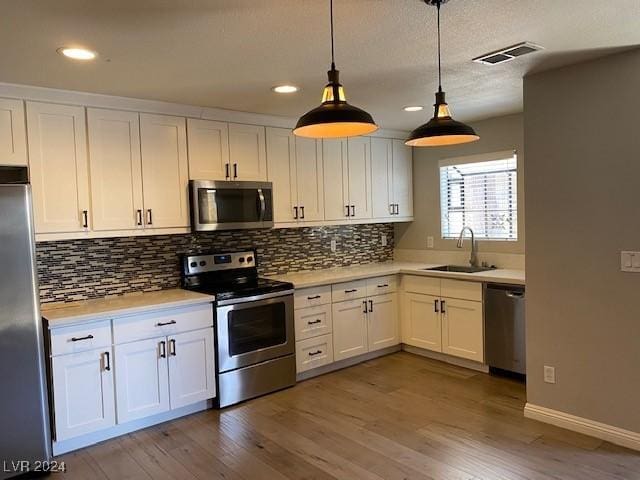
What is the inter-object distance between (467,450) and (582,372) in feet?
2.91

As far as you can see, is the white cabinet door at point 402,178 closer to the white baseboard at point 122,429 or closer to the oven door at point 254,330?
the oven door at point 254,330

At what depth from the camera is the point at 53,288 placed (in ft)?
11.2

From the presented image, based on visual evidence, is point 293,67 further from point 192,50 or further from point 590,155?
point 590,155

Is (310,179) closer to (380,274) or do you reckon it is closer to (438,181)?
(380,274)

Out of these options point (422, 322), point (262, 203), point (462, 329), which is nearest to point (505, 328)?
point (462, 329)

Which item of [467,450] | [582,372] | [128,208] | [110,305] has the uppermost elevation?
[128,208]

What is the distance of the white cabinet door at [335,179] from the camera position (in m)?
4.66

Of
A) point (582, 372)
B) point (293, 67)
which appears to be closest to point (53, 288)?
point (293, 67)

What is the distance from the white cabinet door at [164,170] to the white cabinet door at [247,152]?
0.41m

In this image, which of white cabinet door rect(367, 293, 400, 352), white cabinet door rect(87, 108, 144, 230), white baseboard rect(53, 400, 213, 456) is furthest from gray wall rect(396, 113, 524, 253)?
white cabinet door rect(87, 108, 144, 230)

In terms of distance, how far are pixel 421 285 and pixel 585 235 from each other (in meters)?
Result: 1.85

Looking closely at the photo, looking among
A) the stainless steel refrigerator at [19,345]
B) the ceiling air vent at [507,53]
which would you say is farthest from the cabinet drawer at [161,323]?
the ceiling air vent at [507,53]

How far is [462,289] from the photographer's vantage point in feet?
14.1

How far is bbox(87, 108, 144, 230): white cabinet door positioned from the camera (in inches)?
132
